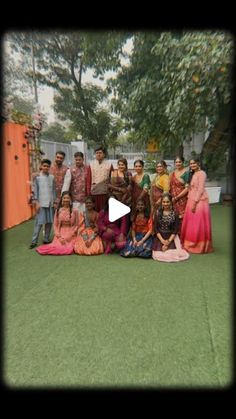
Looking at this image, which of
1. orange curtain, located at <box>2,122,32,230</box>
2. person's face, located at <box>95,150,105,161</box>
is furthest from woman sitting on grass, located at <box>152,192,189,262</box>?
orange curtain, located at <box>2,122,32,230</box>

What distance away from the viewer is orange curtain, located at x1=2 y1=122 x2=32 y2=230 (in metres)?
5.07

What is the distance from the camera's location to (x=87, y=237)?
12.7 ft

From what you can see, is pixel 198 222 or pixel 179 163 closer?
pixel 198 222

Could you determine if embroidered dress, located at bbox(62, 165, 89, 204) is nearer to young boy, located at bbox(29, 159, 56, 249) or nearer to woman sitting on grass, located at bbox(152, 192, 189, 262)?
young boy, located at bbox(29, 159, 56, 249)

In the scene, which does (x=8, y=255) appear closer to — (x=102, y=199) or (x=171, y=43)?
(x=102, y=199)

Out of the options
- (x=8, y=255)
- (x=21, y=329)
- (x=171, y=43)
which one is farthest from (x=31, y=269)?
(x=171, y=43)

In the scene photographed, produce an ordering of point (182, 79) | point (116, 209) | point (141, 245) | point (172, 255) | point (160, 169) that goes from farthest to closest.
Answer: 1. point (160, 169)
2. point (116, 209)
3. point (141, 245)
4. point (172, 255)
5. point (182, 79)

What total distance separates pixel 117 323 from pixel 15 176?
400 centimetres

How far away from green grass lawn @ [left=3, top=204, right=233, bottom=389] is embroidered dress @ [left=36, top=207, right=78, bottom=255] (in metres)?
0.32

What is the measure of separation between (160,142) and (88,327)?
5.46 metres

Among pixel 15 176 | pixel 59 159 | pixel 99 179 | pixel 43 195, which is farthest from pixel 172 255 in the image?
pixel 15 176

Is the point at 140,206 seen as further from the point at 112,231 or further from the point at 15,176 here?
the point at 15,176

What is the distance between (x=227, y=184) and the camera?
8672 millimetres
